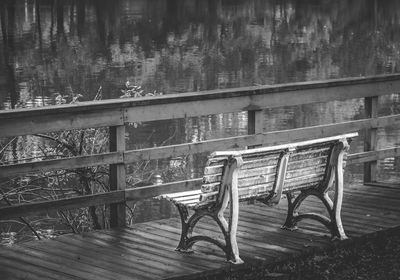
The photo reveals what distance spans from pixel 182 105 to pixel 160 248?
1224 millimetres

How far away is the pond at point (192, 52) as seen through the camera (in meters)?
20.4

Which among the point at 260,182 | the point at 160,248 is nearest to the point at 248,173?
the point at 260,182

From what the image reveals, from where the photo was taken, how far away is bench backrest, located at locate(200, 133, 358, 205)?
5492 millimetres

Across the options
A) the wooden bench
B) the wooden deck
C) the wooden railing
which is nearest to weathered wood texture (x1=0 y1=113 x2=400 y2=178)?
the wooden railing

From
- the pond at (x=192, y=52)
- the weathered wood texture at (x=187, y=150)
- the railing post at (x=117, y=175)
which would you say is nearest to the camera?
the weathered wood texture at (x=187, y=150)

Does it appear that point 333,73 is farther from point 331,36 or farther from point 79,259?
point 79,259

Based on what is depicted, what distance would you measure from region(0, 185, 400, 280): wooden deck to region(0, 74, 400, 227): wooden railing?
0.26m

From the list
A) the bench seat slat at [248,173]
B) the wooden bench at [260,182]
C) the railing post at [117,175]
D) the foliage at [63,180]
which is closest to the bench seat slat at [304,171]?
the wooden bench at [260,182]

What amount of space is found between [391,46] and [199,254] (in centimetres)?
3113

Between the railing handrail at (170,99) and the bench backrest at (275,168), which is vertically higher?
the railing handrail at (170,99)

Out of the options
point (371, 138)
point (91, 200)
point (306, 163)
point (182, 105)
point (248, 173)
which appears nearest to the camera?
point (248, 173)

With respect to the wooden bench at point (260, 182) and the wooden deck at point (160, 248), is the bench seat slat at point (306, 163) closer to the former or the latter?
the wooden bench at point (260, 182)

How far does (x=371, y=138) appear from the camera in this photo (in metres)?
8.05

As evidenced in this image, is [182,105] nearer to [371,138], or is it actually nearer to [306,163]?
[306,163]
